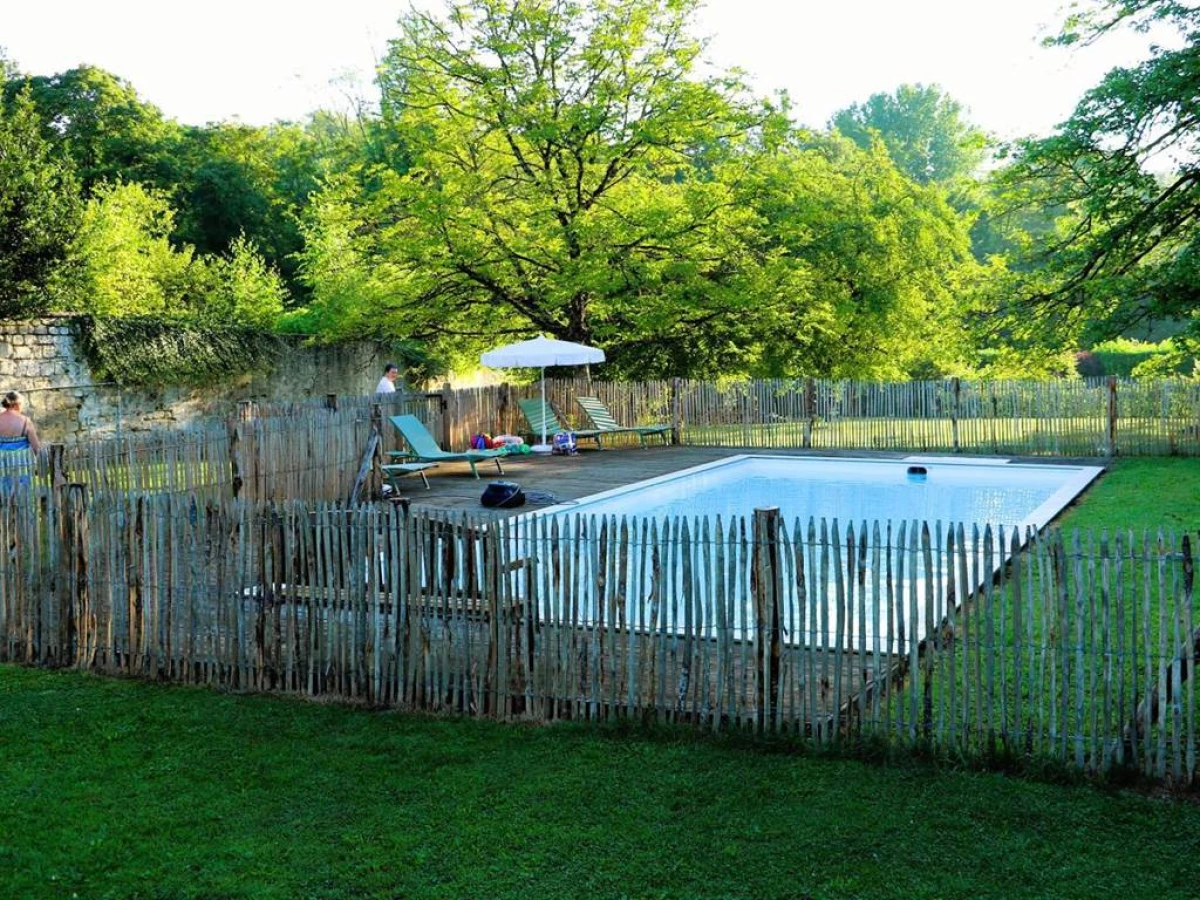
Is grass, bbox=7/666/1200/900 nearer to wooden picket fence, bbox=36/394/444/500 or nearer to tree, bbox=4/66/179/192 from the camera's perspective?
wooden picket fence, bbox=36/394/444/500

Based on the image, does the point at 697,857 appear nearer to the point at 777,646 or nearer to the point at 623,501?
the point at 777,646

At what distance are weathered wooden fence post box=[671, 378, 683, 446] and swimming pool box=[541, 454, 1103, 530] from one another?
2.11 metres

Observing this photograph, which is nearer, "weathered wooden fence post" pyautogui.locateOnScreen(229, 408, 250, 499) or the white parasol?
"weathered wooden fence post" pyautogui.locateOnScreen(229, 408, 250, 499)

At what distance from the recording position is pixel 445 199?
2066 cm

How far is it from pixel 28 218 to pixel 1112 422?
19.0m

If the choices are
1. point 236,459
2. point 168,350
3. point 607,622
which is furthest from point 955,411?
point 607,622

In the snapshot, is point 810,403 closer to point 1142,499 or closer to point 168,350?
point 1142,499

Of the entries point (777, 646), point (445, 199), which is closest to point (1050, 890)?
point (777, 646)

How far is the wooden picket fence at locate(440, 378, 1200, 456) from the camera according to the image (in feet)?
58.7

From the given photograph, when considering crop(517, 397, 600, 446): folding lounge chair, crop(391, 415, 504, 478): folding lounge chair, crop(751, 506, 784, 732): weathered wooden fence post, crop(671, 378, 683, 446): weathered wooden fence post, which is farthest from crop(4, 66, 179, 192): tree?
crop(751, 506, 784, 732): weathered wooden fence post

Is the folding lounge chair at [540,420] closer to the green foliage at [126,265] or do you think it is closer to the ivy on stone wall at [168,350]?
the ivy on stone wall at [168,350]

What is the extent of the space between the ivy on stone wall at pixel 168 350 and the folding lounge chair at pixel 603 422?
20.6 feet

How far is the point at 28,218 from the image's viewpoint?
802 inches

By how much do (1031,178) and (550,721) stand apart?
1180 centimetres
